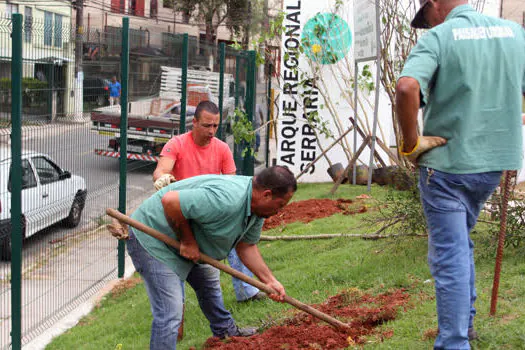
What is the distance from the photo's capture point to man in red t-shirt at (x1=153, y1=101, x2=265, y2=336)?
19.1 ft

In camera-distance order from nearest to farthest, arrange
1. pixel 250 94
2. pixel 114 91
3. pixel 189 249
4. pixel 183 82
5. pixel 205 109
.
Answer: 1. pixel 189 249
2. pixel 205 109
3. pixel 114 91
4. pixel 183 82
5. pixel 250 94

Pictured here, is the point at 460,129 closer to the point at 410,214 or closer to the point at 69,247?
the point at 410,214

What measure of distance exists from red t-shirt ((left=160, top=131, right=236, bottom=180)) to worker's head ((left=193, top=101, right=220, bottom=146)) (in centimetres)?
6

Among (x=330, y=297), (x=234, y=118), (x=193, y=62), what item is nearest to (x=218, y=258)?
(x=330, y=297)

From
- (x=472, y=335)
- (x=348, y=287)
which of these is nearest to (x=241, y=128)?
(x=348, y=287)

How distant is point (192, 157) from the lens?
19.4 ft

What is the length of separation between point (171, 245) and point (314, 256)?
3.28m

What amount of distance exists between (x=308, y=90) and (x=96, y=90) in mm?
7708

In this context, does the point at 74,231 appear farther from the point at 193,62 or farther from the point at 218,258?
the point at 193,62

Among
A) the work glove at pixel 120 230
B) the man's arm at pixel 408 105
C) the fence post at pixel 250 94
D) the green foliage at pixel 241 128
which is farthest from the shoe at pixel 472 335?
the fence post at pixel 250 94

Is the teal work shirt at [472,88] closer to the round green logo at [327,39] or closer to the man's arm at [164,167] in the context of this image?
the man's arm at [164,167]

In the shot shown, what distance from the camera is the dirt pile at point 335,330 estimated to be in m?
4.66

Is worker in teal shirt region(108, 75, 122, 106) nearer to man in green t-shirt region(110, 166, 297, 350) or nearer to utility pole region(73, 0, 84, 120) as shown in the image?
utility pole region(73, 0, 84, 120)

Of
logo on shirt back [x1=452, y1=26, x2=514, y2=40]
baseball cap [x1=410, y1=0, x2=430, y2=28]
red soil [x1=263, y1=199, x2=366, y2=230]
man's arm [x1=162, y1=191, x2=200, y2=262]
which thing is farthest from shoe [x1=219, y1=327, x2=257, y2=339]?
red soil [x1=263, y1=199, x2=366, y2=230]
